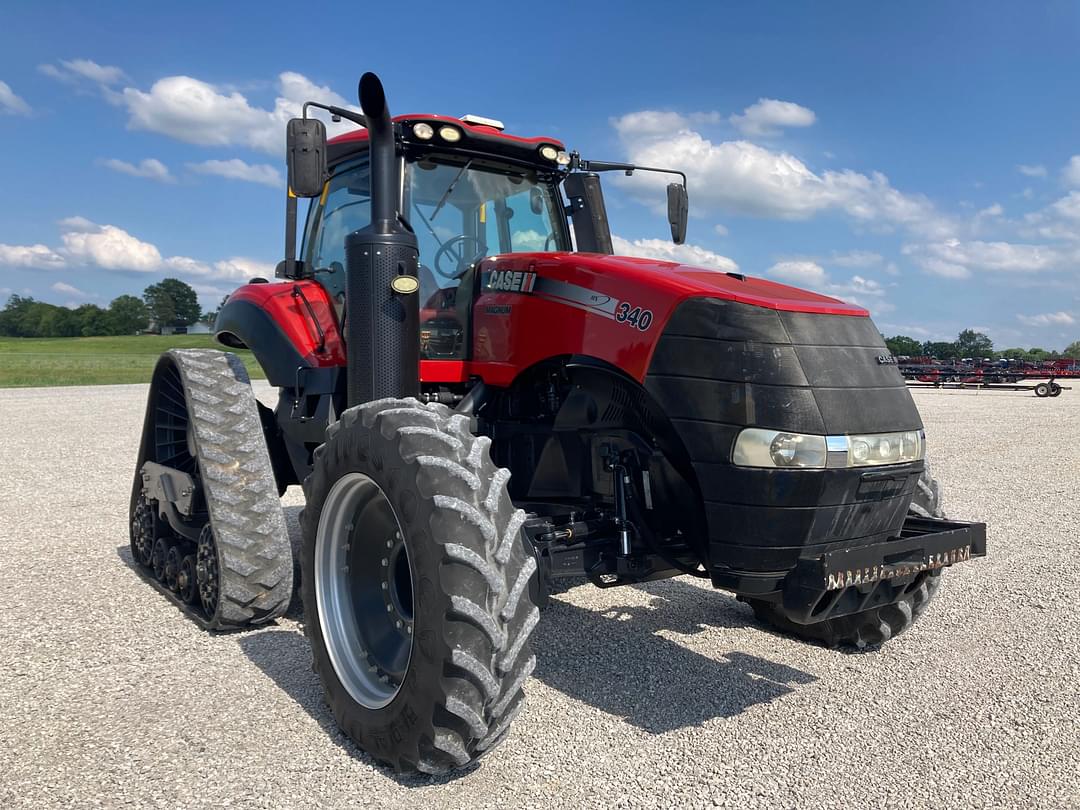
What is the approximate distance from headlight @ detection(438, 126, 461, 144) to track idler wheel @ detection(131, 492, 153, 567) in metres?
3.03

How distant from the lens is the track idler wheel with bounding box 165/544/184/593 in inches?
201

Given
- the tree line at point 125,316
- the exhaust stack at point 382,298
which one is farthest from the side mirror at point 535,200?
the tree line at point 125,316

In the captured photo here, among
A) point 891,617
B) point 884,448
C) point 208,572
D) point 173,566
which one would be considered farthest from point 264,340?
point 891,617

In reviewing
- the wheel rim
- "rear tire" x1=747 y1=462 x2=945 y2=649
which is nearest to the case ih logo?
the wheel rim

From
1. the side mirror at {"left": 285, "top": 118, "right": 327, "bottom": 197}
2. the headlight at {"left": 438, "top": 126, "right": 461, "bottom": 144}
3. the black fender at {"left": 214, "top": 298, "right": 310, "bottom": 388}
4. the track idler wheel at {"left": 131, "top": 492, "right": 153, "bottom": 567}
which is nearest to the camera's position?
the side mirror at {"left": 285, "top": 118, "right": 327, "bottom": 197}

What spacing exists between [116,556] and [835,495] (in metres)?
5.34

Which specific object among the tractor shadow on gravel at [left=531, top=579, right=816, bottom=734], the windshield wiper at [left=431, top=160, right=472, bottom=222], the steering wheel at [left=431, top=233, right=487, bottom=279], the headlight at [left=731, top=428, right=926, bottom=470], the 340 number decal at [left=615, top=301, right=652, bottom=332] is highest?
the windshield wiper at [left=431, top=160, right=472, bottom=222]

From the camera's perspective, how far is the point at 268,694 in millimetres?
3719

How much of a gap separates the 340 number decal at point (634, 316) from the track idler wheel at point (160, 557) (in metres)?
3.45

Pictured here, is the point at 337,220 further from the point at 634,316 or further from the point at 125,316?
the point at 125,316

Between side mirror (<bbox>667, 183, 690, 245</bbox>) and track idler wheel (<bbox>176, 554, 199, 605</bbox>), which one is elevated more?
side mirror (<bbox>667, 183, 690, 245</bbox>)

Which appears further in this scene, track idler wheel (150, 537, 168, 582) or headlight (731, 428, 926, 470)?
track idler wheel (150, 537, 168, 582)

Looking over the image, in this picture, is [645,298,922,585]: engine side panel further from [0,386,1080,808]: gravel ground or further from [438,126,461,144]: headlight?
[438,126,461,144]: headlight

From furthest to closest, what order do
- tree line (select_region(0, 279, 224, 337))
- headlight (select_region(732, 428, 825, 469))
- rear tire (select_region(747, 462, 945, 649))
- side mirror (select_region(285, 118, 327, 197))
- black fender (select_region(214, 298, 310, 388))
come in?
tree line (select_region(0, 279, 224, 337)), black fender (select_region(214, 298, 310, 388)), rear tire (select_region(747, 462, 945, 649)), side mirror (select_region(285, 118, 327, 197)), headlight (select_region(732, 428, 825, 469))
